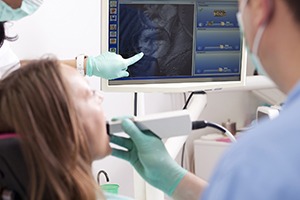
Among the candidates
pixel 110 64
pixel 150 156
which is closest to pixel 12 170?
pixel 150 156

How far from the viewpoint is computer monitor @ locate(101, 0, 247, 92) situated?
1.94 metres

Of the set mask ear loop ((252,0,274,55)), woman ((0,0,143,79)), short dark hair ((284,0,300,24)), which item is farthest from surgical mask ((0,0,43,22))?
short dark hair ((284,0,300,24))

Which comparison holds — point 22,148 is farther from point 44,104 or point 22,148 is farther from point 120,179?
point 120,179

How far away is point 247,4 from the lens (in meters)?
0.99

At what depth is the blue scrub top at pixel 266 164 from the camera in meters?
0.78

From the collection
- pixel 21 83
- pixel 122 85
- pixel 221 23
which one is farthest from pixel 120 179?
pixel 21 83

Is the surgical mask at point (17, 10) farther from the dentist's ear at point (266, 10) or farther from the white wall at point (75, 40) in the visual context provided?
the dentist's ear at point (266, 10)

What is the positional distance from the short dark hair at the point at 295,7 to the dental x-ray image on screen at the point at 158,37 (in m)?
1.11

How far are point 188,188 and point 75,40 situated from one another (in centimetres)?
109

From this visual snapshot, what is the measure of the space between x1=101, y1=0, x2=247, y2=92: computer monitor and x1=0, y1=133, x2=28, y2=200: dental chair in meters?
0.86

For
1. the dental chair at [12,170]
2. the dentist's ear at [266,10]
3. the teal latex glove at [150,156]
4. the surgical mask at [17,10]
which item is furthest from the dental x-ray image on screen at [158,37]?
the dentist's ear at [266,10]

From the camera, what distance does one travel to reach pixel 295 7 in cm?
85

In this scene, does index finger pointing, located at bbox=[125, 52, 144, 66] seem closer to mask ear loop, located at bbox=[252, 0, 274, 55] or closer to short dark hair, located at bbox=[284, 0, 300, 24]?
mask ear loop, located at bbox=[252, 0, 274, 55]

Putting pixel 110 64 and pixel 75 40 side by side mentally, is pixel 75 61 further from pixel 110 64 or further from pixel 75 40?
pixel 75 40
